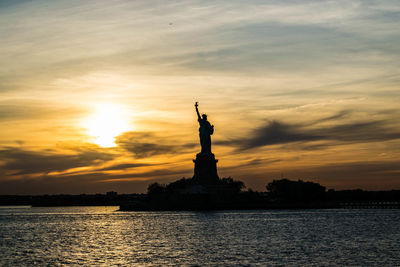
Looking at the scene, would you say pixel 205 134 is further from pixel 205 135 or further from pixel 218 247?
pixel 218 247

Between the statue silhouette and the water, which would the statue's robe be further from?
the water

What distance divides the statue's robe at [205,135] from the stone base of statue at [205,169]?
2.99 feet

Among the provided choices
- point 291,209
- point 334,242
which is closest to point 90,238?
point 334,242

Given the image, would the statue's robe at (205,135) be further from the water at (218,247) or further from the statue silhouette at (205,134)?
the water at (218,247)

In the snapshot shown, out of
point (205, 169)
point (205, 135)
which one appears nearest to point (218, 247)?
point (205, 169)

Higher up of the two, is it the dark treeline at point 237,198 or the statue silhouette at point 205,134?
the statue silhouette at point 205,134

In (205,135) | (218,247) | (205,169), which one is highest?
(205,135)

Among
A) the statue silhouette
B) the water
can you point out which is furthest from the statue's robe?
the water

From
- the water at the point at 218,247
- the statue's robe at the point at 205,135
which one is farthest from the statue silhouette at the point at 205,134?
the water at the point at 218,247

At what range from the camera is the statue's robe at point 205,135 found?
83125 mm

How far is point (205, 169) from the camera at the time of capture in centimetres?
8225

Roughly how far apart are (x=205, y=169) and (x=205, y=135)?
190 inches

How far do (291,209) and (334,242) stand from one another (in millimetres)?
60750

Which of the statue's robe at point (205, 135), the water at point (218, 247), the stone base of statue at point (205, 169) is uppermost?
the statue's robe at point (205, 135)
